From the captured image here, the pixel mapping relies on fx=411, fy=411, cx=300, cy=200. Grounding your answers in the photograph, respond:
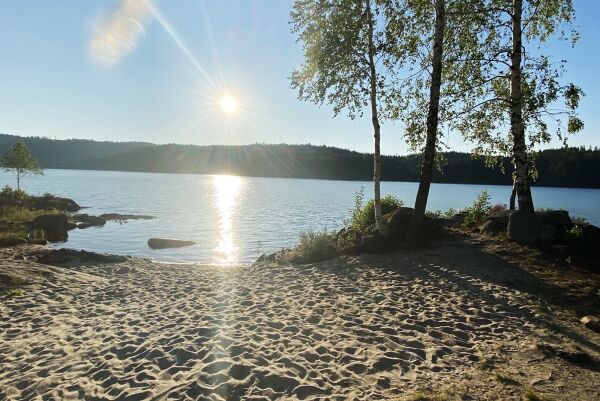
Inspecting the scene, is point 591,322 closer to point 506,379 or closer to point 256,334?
point 506,379

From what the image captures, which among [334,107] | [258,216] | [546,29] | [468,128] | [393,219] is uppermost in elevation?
[546,29]

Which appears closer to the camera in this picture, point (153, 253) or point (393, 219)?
point (393, 219)

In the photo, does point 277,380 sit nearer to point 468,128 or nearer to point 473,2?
point 468,128

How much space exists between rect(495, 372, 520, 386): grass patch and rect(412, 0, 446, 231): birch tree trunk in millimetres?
9632

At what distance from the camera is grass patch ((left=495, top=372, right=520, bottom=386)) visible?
6797 mm

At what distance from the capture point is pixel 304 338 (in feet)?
29.7

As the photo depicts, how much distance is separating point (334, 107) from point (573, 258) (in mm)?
11218

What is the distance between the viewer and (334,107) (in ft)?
62.8

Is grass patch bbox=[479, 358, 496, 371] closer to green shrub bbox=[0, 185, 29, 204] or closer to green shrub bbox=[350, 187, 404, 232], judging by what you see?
green shrub bbox=[350, 187, 404, 232]

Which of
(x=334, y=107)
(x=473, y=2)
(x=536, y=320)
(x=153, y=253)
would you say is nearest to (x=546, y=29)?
(x=473, y=2)

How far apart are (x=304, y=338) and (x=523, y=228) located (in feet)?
34.9

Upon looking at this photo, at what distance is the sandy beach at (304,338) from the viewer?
6879 mm

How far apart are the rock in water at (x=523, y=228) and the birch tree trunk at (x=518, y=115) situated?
0.36m

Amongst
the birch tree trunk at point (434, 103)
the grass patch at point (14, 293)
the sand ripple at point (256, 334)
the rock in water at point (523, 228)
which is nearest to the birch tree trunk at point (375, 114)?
the birch tree trunk at point (434, 103)
